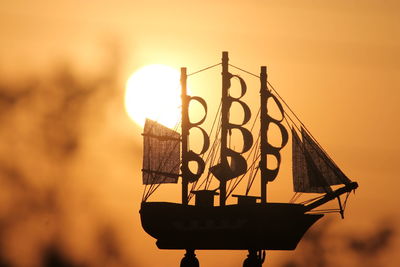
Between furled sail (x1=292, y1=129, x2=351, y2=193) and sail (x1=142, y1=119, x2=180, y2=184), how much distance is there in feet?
21.0

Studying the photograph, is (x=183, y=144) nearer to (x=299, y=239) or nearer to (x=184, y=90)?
(x=184, y=90)

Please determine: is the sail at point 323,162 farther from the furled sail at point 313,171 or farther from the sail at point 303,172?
the sail at point 303,172

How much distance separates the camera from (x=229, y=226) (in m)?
57.0

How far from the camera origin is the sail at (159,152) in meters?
61.2

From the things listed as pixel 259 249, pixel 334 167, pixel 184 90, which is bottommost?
pixel 259 249

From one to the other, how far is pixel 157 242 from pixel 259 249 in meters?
5.03

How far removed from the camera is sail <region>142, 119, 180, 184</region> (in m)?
61.2

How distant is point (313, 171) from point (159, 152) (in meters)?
8.15

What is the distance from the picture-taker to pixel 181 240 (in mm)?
57688

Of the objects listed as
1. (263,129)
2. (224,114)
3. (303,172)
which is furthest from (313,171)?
(224,114)

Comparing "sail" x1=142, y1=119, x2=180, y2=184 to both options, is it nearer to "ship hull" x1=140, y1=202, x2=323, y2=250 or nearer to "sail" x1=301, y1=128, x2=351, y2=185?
"ship hull" x1=140, y1=202, x2=323, y2=250

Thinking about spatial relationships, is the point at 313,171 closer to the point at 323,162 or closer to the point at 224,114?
the point at 323,162

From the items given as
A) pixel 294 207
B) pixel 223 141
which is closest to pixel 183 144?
pixel 223 141

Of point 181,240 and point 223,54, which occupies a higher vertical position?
point 223,54
